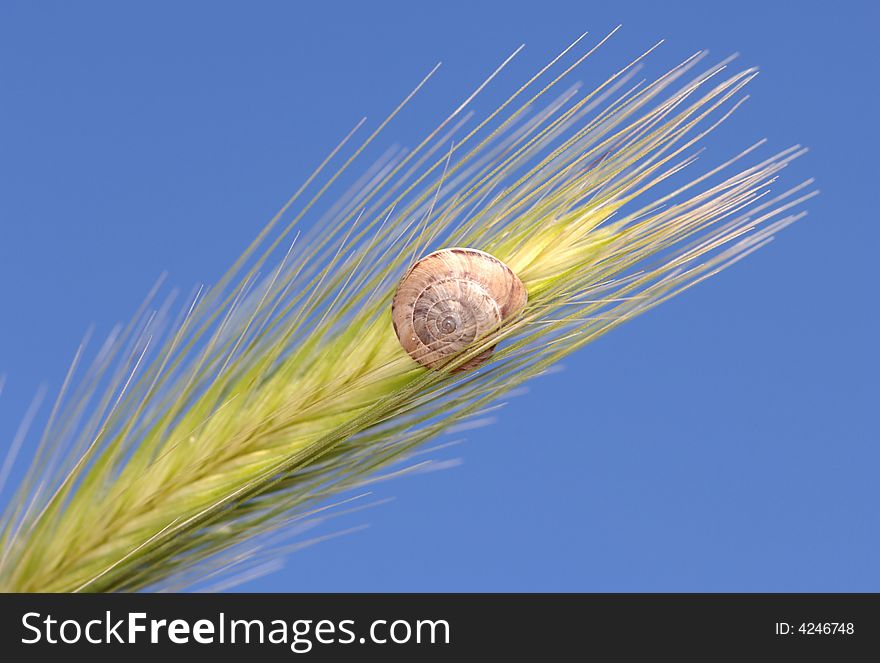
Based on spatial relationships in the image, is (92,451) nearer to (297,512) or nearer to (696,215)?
(297,512)

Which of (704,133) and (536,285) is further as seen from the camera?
(536,285)

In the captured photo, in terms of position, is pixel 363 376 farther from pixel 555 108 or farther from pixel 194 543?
pixel 555 108

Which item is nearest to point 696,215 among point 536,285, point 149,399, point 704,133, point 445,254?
point 704,133

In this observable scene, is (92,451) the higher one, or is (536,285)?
(536,285)
